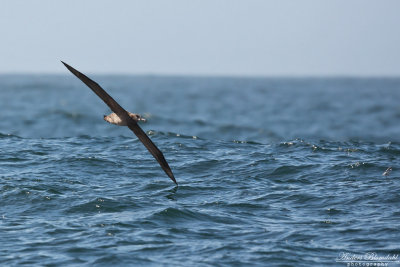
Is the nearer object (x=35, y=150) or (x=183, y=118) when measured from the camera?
(x=35, y=150)

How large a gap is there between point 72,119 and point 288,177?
143 feet

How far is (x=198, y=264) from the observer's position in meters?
14.7

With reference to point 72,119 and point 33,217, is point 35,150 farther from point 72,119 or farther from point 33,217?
point 72,119

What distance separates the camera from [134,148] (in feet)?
84.4

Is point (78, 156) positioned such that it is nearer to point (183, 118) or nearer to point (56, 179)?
point (56, 179)

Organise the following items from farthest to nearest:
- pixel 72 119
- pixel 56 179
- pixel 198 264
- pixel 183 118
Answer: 1. pixel 183 118
2. pixel 72 119
3. pixel 56 179
4. pixel 198 264

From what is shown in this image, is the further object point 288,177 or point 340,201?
point 288,177

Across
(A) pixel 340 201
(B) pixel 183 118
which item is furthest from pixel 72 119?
(A) pixel 340 201

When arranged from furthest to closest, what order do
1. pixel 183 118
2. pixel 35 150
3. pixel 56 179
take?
1. pixel 183 118
2. pixel 35 150
3. pixel 56 179

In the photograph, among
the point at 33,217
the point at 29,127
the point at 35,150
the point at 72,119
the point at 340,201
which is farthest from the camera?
the point at 72,119

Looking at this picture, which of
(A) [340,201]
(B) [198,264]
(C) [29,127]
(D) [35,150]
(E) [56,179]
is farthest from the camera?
(C) [29,127]

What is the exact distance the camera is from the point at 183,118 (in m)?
70.9

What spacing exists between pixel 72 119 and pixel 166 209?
46.3 m

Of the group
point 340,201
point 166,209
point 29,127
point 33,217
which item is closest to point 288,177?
point 340,201
